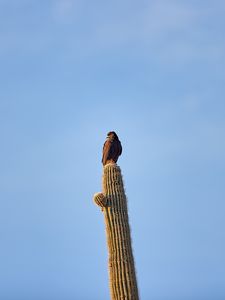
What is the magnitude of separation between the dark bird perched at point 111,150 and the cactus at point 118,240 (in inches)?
37.8

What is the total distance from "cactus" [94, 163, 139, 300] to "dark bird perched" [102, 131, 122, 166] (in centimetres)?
96

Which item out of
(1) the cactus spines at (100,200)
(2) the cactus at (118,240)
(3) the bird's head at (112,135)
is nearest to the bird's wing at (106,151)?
(3) the bird's head at (112,135)

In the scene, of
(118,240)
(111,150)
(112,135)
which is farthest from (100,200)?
(112,135)

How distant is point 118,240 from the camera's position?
1485 cm

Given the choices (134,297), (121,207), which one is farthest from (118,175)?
(134,297)

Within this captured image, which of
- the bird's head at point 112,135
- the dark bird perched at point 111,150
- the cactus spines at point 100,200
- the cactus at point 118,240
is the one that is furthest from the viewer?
the bird's head at point 112,135

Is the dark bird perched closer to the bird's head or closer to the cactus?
the bird's head

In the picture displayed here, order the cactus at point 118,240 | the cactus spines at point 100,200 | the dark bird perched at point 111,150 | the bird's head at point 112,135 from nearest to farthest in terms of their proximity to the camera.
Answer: the cactus at point 118,240 → the cactus spines at point 100,200 → the dark bird perched at point 111,150 → the bird's head at point 112,135

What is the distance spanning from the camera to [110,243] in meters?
14.9

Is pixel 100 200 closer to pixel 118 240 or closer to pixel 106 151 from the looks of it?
pixel 118 240

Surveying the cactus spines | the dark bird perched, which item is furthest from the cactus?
the dark bird perched

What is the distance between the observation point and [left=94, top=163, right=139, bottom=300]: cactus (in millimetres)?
14625

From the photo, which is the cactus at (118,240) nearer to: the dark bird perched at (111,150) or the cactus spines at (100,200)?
the cactus spines at (100,200)

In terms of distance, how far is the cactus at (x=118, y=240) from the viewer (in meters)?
14.6
